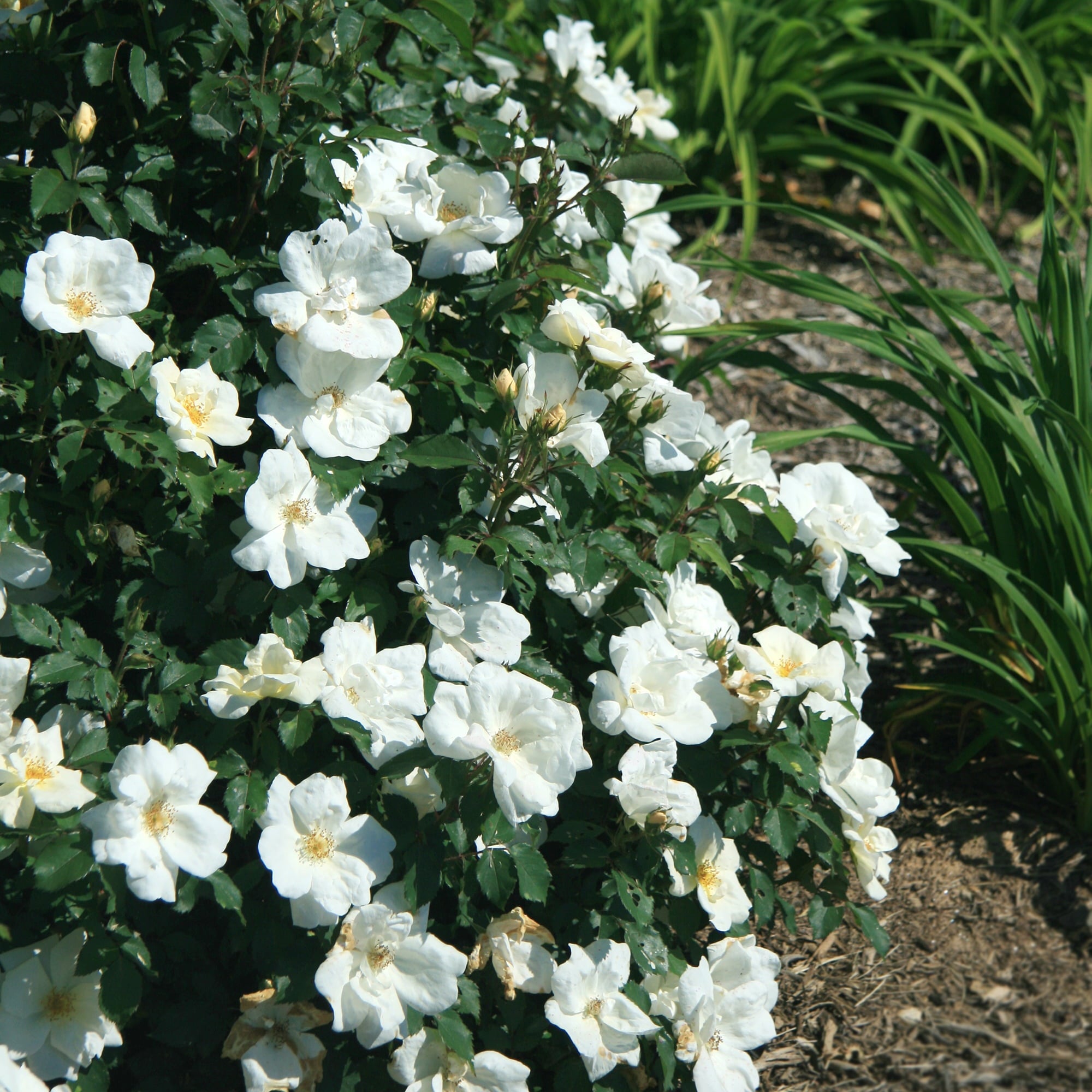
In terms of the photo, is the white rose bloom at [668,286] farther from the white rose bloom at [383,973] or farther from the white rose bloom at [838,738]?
the white rose bloom at [383,973]

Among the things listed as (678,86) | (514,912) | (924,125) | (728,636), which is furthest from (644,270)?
(924,125)

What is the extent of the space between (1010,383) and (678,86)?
1843mm

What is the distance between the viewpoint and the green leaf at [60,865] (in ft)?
4.12

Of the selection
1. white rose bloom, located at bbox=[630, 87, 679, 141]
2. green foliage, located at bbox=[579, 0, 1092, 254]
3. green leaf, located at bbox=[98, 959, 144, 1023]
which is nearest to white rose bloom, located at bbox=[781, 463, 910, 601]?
white rose bloom, located at bbox=[630, 87, 679, 141]

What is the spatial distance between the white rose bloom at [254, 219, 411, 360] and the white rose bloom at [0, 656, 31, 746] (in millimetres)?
553

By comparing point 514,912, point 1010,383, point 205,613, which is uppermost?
point 1010,383

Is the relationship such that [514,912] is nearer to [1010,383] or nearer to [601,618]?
[601,618]

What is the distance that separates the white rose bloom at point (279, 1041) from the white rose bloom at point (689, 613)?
2.40 feet

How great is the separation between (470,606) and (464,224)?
1.86ft

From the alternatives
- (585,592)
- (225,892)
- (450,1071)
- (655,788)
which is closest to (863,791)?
(655,788)

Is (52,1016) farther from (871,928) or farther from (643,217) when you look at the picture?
(643,217)

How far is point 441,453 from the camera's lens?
1493 millimetres

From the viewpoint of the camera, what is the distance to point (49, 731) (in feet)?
4.47

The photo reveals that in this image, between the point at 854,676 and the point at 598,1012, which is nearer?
the point at 598,1012
